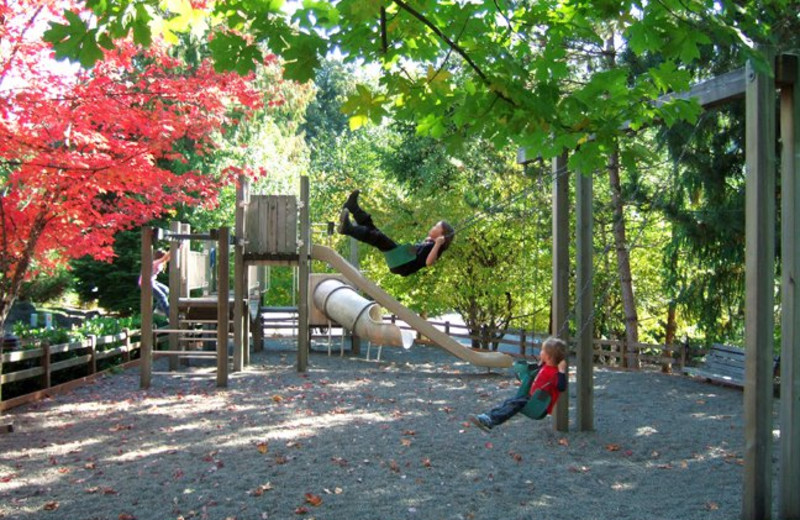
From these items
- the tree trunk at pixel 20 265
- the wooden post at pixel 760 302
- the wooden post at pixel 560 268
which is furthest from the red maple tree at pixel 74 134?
the wooden post at pixel 760 302

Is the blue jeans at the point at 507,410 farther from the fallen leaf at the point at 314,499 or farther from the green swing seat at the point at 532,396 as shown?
the fallen leaf at the point at 314,499

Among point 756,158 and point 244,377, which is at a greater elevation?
point 756,158

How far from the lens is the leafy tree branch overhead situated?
4031 mm

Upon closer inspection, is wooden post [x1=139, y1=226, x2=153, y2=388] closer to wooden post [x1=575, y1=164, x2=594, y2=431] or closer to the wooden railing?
the wooden railing

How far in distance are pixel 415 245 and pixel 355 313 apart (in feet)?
30.9

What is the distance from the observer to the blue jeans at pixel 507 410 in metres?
6.16

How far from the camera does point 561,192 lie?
8922 millimetres

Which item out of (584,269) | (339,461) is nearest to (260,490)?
(339,461)

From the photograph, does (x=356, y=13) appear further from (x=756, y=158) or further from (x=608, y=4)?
(x=756, y=158)

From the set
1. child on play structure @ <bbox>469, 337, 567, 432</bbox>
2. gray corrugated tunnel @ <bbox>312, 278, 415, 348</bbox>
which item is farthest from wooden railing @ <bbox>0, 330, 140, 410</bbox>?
child on play structure @ <bbox>469, 337, 567, 432</bbox>

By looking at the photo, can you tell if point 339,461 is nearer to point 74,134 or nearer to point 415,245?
point 415,245

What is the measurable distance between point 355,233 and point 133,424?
3608 mm

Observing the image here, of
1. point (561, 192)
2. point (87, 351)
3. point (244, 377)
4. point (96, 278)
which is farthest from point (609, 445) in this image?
point (96, 278)

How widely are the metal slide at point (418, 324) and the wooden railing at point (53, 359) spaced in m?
4.02
